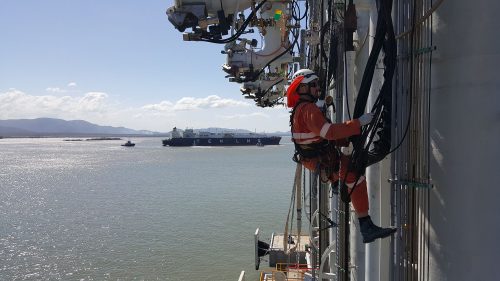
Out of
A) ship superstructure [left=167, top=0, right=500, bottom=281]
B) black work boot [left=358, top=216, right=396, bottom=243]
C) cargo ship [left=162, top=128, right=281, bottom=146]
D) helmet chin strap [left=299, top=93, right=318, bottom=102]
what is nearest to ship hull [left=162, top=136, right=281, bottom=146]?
cargo ship [left=162, top=128, right=281, bottom=146]

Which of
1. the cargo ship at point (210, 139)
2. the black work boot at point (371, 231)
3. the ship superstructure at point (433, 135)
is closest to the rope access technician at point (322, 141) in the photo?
the black work boot at point (371, 231)

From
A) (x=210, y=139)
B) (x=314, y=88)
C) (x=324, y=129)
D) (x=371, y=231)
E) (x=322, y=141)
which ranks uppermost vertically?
(x=314, y=88)

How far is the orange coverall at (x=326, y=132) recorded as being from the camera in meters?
3.77

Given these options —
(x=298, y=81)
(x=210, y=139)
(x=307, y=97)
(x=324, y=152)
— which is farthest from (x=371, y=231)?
(x=210, y=139)

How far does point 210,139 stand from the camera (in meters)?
158

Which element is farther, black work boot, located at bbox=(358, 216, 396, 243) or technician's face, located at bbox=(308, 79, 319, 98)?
technician's face, located at bbox=(308, 79, 319, 98)

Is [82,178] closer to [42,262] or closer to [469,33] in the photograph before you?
[42,262]

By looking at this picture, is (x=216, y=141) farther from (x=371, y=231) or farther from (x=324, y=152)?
(x=371, y=231)

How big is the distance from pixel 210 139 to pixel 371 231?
6083 inches

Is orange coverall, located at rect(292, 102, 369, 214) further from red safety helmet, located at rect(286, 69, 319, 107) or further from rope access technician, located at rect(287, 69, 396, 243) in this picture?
red safety helmet, located at rect(286, 69, 319, 107)

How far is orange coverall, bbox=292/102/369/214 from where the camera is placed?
3768mm

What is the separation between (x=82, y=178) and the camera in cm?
7150

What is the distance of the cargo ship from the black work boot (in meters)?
154

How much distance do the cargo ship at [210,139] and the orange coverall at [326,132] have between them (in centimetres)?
15310
